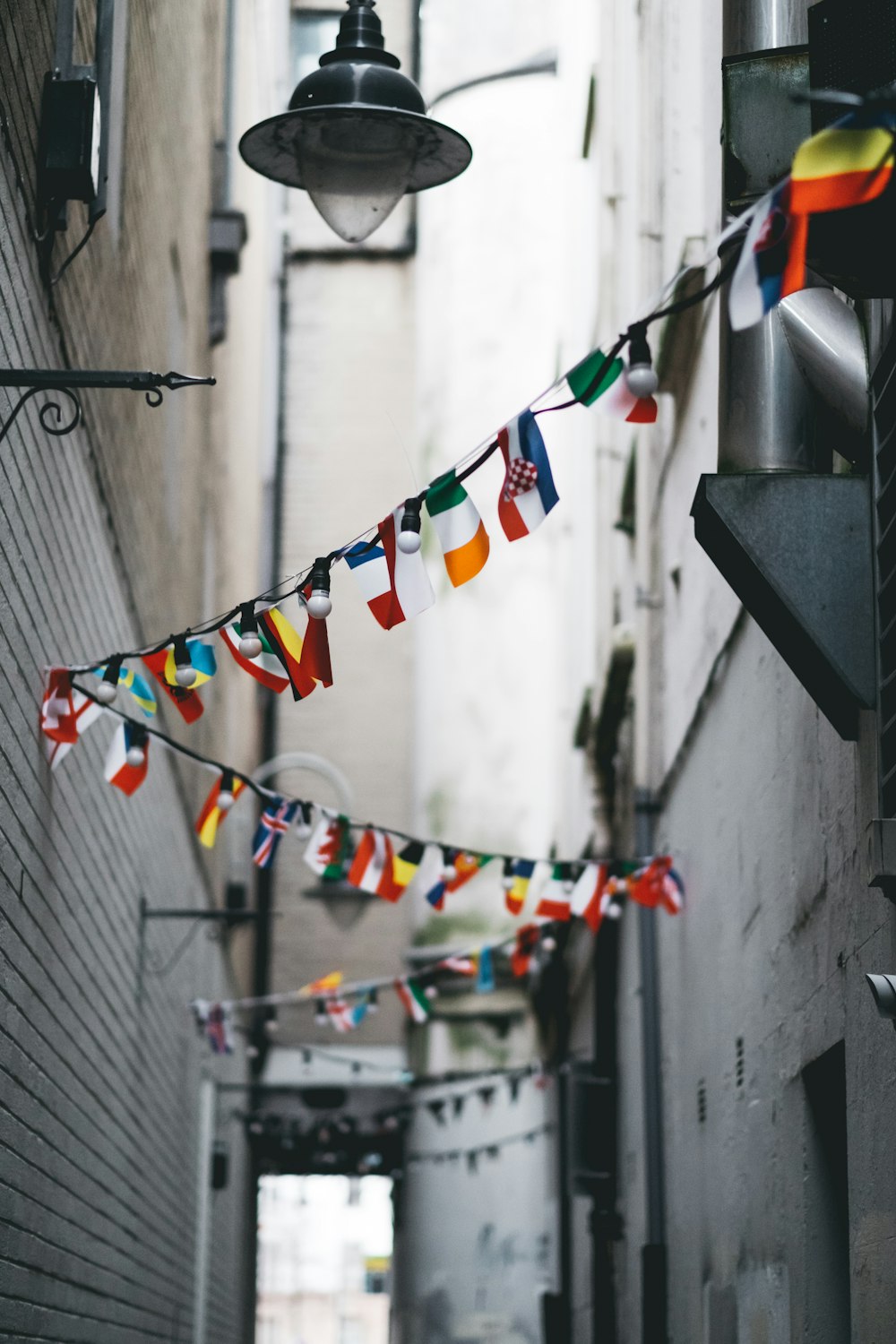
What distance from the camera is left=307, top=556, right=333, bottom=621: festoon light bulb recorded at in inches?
211

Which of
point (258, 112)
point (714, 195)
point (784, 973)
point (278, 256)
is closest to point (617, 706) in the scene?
point (714, 195)

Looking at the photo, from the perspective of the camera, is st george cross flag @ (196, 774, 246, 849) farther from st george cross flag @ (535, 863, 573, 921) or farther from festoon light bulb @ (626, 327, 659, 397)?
festoon light bulb @ (626, 327, 659, 397)

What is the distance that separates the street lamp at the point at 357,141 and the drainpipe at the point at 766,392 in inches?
40.7

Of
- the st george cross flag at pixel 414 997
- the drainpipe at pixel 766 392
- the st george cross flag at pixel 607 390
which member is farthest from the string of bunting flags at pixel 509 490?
the st george cross flag at pixel 414 997

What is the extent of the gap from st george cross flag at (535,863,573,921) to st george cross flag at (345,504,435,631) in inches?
170

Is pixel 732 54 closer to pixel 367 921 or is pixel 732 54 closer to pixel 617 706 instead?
pixel 617 706

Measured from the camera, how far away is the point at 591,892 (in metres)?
9.58

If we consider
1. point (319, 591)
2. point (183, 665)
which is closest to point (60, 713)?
point (183, 665)

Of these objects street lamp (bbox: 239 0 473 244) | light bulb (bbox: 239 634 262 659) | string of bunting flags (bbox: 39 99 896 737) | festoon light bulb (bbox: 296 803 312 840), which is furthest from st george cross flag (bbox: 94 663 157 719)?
street lamp (bbox: 239 0 473 244)

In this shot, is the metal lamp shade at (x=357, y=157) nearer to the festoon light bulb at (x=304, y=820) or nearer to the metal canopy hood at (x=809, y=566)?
the metal canopy hood at (x=809, y=566)

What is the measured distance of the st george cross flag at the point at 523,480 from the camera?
5.06 meters

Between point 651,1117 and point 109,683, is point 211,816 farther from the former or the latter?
point 651,1117

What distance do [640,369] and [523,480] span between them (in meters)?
0.86

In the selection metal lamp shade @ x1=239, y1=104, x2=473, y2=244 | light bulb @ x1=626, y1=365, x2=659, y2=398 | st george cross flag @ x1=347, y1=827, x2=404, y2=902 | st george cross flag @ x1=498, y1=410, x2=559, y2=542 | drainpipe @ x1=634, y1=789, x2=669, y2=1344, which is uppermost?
metal lamp shade @ x1=239, y1=104, x2=473, y2=244
